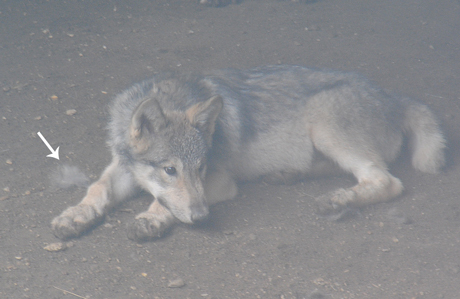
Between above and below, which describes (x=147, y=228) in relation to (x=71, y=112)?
below

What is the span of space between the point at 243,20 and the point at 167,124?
17.2ft

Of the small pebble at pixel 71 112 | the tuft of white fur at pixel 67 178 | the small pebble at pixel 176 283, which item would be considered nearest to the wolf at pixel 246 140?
the tuft of white fur at pixel 67 178

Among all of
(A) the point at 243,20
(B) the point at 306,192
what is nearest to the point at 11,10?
(A) the point at 243,20

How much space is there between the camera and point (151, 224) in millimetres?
3848

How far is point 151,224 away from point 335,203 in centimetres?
185

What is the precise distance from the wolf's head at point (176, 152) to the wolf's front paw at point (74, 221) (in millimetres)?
620

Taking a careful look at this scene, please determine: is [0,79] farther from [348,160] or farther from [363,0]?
[363,0]

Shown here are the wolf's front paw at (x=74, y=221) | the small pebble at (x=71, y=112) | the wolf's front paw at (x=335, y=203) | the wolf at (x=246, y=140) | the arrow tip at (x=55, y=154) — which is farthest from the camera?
the small pebble at (x=71, y=112)

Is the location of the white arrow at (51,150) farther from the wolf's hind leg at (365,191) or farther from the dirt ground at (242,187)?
the wolf's hind leg at (365,191)

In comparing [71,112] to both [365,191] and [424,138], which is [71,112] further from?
[424,138]

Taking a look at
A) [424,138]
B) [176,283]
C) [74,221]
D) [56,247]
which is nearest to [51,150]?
[74,221]

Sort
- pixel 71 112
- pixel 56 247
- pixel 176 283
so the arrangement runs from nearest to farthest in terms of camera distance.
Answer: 1. pixel 176 283
2. pixel 56 247
3. pixel 71 112

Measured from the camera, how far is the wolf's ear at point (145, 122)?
364 centimetres

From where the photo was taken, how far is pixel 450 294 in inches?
128
